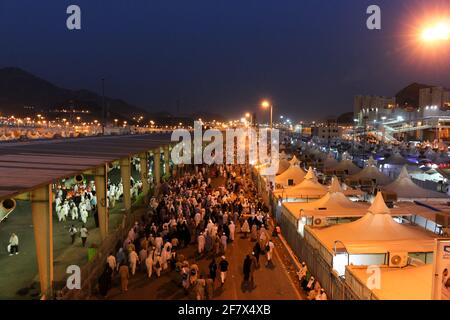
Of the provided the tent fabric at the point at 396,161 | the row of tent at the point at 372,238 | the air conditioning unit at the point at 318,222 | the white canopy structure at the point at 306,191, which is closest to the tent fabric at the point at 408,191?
the row of tent at the point at 372,238

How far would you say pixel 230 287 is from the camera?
1048 cm

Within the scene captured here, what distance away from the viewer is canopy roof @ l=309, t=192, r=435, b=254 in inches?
387

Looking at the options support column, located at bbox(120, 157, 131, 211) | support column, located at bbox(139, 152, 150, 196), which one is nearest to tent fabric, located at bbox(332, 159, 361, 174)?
support column, located at bbox(139, 152, 150, 196)

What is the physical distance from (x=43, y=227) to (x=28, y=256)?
12.2 feet

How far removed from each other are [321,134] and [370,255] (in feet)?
365

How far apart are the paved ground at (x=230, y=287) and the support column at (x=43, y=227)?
1572mm

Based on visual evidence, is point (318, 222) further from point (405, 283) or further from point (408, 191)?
point (408, 191)

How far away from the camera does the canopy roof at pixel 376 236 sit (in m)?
9.82

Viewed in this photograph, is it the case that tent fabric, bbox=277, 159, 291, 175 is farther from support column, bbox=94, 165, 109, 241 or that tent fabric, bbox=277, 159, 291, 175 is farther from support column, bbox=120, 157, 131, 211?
support column, bbox=94, 165, 109, 241

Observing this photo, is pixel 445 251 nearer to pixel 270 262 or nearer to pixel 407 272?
pixel 407 272

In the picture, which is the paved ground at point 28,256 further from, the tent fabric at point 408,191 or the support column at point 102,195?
the tent fabric at point 408,191

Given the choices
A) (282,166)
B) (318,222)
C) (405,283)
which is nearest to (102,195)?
(318,222)

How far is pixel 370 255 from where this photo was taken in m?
9.85
